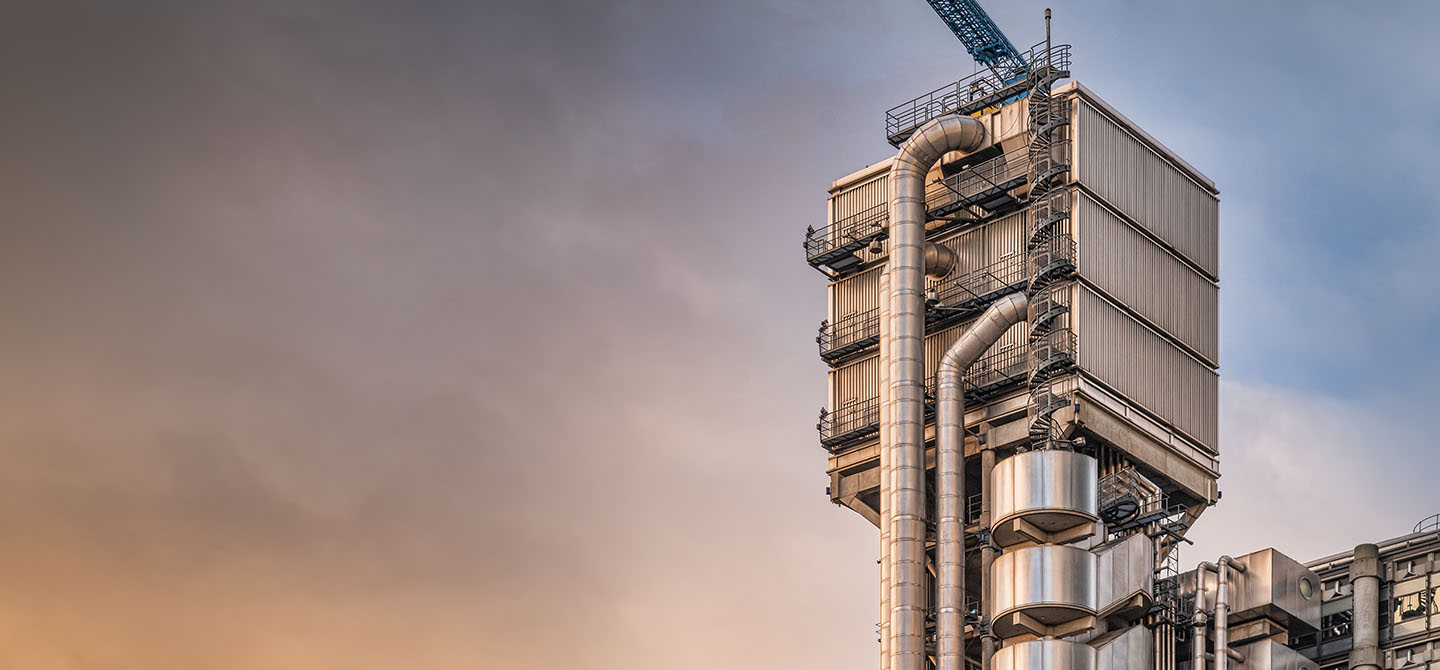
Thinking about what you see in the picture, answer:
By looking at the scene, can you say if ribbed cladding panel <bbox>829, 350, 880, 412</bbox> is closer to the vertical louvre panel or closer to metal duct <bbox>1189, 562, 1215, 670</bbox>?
the vertical louvre panel

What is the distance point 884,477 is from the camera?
133000mm

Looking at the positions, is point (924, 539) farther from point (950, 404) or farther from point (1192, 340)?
point (1192, 340)

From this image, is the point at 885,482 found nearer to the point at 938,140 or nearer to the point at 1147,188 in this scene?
the point at 938,140

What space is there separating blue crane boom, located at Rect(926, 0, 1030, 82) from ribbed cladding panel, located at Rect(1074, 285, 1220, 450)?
1612 inches

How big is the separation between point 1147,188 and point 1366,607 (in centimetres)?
2271

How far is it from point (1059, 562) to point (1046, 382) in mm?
8527

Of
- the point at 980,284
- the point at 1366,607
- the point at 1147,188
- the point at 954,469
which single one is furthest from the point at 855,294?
the point at 1366,607

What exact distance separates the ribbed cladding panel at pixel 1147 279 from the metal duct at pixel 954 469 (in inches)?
163

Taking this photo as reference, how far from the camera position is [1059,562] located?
12688 cm

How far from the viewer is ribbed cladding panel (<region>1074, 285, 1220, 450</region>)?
5202 inches

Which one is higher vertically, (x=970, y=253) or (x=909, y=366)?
(x=970, y=253)

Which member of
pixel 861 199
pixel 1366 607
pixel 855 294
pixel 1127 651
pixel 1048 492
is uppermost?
pixel 861 199

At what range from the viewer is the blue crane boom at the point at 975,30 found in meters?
174

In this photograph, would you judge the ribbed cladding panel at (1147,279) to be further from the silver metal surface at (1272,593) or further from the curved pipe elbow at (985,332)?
the silver metal surface at (1272,593)
